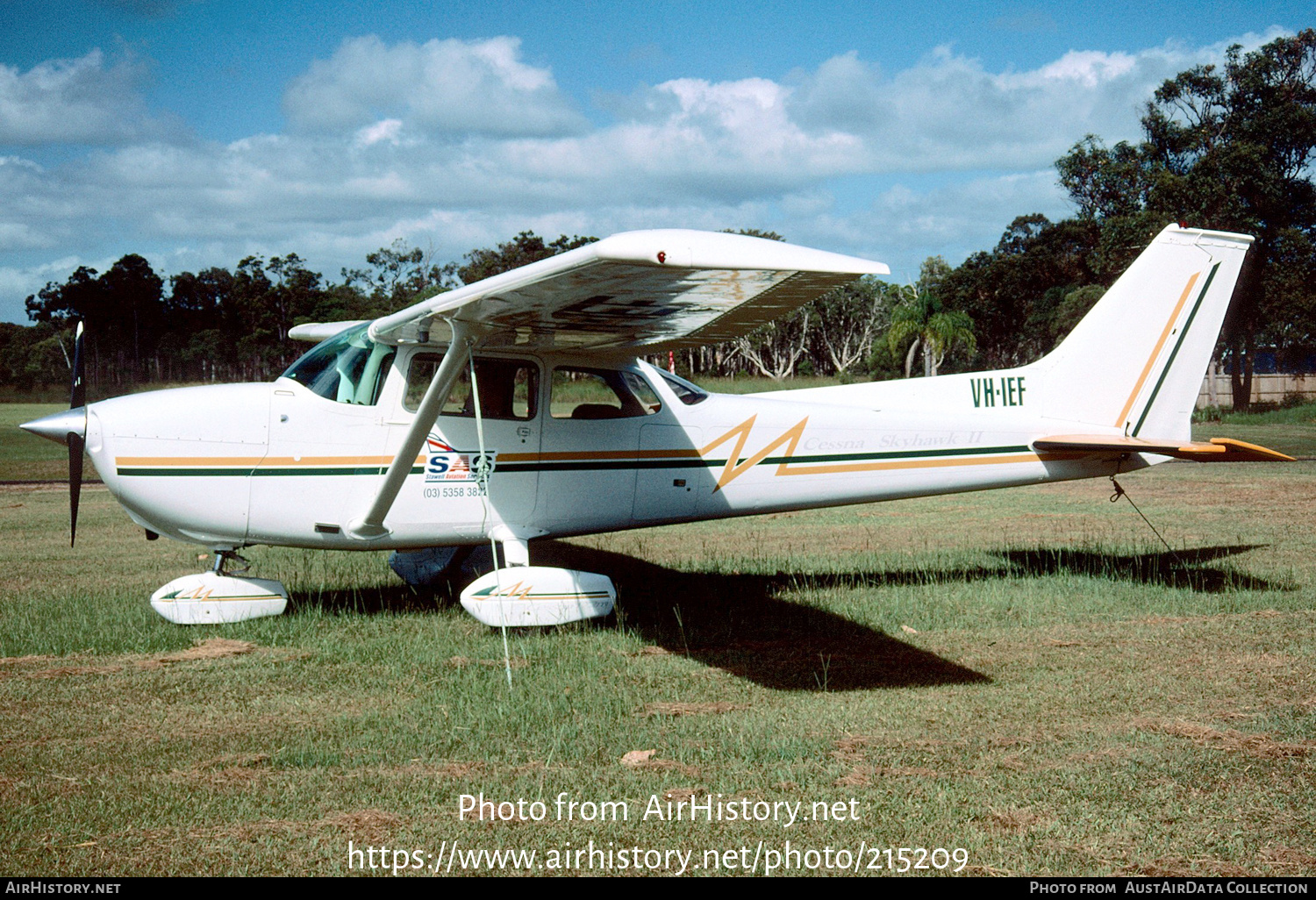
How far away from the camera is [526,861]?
3639mm

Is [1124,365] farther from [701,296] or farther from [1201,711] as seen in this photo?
[701,296]

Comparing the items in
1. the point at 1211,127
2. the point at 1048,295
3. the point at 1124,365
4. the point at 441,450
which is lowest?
the point at 441,450

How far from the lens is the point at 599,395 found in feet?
25.9

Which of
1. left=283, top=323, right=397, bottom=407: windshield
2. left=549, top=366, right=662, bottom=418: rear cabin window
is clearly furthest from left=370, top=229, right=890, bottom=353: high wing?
left=549, top=366, right=662, bottom=418: rear cabin window

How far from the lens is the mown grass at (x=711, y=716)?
3.83 m

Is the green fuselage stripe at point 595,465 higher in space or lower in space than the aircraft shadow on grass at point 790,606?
higher

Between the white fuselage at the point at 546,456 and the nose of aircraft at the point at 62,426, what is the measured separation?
77mm

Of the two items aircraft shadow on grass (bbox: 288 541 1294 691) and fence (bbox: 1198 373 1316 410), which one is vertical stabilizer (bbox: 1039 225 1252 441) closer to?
aircraft shadow on grass (bbox: 288 541 1294 691)

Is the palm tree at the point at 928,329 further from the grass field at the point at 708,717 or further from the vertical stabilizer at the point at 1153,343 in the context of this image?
the vertical stabilizer at the point at 1153,343

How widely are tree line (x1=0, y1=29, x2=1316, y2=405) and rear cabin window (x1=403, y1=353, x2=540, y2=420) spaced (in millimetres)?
29883

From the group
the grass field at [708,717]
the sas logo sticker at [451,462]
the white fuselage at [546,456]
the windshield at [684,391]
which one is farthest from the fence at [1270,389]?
the sas logo sticker at [451,462]

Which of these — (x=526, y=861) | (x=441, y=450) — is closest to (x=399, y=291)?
(x=441, y=450)

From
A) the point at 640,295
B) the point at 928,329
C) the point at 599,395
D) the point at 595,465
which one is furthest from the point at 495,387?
the point at 928,329

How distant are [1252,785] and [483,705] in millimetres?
3793
